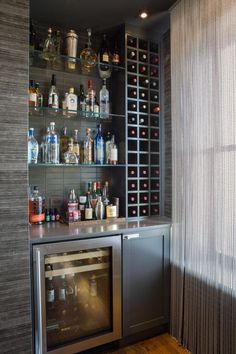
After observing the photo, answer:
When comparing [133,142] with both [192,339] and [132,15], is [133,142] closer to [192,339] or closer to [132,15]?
[132,15]

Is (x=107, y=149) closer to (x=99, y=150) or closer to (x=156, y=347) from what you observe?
(x=99, y=150)

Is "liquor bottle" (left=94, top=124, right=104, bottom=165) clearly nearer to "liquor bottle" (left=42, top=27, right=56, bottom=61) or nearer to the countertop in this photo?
the countertop

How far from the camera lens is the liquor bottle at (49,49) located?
180 centimetres

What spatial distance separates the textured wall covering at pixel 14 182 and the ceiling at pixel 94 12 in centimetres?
46

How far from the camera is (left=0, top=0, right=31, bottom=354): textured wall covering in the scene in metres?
1.30

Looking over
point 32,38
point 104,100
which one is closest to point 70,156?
point 104,100

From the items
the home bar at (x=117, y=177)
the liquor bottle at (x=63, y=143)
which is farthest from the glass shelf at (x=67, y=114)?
the liquor bottle at (x=63, y=143)

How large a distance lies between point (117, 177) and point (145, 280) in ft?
2.69

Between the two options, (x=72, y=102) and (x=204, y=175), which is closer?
(x=204, y=175)

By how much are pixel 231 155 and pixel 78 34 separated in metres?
1.56

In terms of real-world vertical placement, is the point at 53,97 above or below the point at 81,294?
above

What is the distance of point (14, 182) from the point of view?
4.36 ft

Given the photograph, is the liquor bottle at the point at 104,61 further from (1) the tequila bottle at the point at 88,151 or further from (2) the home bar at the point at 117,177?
(1) the tequila bottle at the point at 88,151

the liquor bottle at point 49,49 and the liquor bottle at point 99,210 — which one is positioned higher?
the liquor bottle at point 49,49
